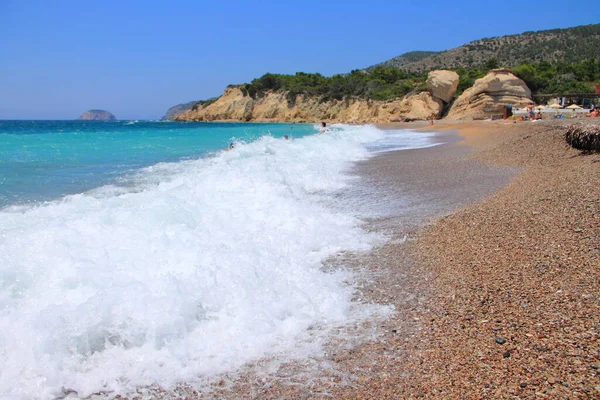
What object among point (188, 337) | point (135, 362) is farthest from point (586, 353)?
point (135, 362)

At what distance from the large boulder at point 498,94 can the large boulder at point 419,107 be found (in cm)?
Result: 806

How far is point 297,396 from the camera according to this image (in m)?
2.85

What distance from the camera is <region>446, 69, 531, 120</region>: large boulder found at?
1757 inches

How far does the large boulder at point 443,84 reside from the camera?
5288cm

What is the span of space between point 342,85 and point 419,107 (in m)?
24.9

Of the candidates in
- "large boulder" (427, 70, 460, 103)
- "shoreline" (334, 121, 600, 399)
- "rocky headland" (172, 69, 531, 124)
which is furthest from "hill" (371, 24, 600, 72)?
"shoreline" (334, 121, 600, 399)

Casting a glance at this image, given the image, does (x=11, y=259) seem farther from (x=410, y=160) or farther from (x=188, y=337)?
(x=410, y=160)

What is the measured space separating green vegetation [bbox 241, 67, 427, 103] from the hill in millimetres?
18357

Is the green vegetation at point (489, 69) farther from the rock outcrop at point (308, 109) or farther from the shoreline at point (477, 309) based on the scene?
the shoreline at point (477, 309)

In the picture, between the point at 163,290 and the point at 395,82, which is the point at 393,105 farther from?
the point at 163,290

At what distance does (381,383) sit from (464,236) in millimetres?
3433

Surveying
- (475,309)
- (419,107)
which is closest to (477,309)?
(475,309)

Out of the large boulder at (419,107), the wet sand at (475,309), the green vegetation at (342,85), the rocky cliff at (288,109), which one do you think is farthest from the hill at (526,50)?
the wet sand at (475,309)

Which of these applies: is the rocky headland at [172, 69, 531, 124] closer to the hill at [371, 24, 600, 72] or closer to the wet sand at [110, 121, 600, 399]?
the hill at [371, 24, 600, 72]
